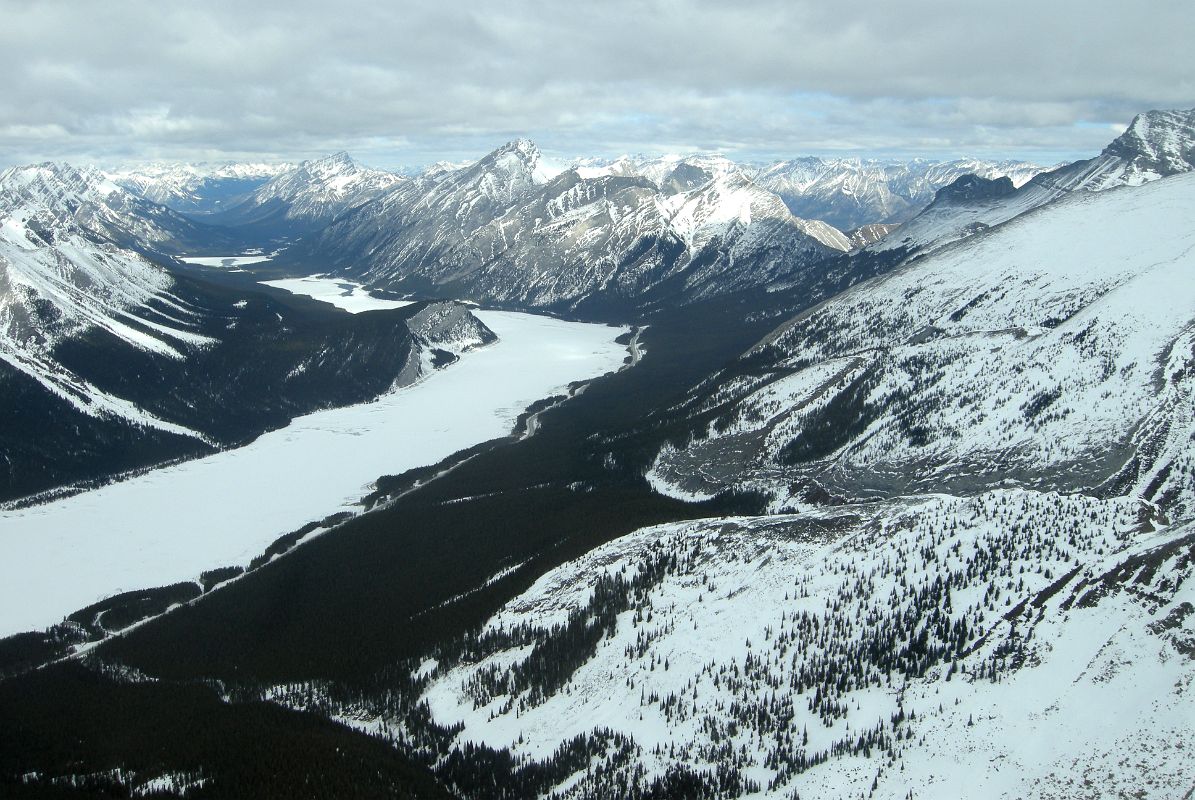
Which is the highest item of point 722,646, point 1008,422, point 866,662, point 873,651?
point 1008,422

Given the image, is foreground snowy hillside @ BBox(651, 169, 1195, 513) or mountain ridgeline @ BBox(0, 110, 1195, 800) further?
foreground snowy hillside @ BBox(651, 169, 1195, 513)

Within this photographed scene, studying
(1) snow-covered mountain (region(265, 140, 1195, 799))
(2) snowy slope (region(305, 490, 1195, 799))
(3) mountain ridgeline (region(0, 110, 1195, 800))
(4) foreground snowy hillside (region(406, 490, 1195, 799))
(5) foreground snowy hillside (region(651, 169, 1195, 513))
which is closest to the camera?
(4) foreground snowy hillside (region(406, 490, 1195, 799))

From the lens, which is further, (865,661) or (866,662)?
(865,661)

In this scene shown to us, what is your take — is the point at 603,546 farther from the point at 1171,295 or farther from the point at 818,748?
the point at 1171,295

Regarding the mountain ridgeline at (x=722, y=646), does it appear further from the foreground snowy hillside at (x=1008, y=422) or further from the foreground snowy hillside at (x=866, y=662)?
the foreground snowy hillside at (x=1008, y=422)

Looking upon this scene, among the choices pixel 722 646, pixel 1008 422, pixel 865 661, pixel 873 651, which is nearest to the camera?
pixel 865 661

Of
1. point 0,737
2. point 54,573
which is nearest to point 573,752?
point 0,737

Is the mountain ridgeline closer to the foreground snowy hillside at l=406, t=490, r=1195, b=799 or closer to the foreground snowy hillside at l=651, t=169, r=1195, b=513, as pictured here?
the foreground snowy hillside at l=406, t=490, r=1195, b=799

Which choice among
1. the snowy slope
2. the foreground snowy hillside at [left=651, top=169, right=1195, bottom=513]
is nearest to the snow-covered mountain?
the snowy slope

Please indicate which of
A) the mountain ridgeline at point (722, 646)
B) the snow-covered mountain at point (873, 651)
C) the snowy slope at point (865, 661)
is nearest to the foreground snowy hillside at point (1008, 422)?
the mountain ridgeline at point (722, 646)

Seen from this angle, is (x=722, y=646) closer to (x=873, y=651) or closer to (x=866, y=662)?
(x=866, y=662)

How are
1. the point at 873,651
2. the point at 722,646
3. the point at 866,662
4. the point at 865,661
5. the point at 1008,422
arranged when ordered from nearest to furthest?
1. the point at 866,662
2. the point at 865,661
3. the point at 873,651
4. the point at 722,646
5. the point at 1008,422

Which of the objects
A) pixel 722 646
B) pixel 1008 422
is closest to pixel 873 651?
pixel 722 646
